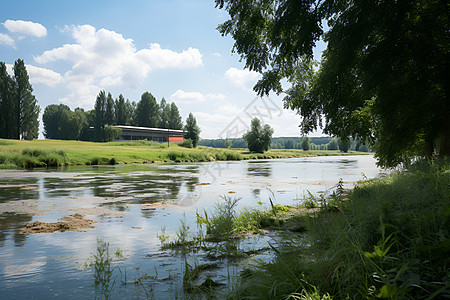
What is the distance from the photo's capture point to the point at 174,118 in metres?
106

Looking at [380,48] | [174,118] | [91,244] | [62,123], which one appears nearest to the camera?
[91,244]

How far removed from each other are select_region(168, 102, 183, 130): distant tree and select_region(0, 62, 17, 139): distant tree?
171ft

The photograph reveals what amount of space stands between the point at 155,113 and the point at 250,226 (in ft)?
329

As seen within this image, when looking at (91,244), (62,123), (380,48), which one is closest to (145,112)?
(62,123)

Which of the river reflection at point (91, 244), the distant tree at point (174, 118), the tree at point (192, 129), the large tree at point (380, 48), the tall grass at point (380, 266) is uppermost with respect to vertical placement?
the distant tree at point (174, 118)

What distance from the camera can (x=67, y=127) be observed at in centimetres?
9831

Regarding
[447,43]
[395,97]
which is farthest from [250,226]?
[447,43]

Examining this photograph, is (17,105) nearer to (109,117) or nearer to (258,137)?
(109,117)

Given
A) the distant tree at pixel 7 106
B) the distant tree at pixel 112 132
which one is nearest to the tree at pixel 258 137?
the distant tree at pixel 112 132

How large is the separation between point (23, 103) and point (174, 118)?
52.3 m

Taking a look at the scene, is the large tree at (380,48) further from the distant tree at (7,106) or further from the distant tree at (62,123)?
the distant tree at (62,123)

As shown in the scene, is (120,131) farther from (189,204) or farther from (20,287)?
(20,287)

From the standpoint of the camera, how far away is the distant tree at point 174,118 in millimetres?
104688

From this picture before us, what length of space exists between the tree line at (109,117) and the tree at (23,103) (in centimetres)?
2174
